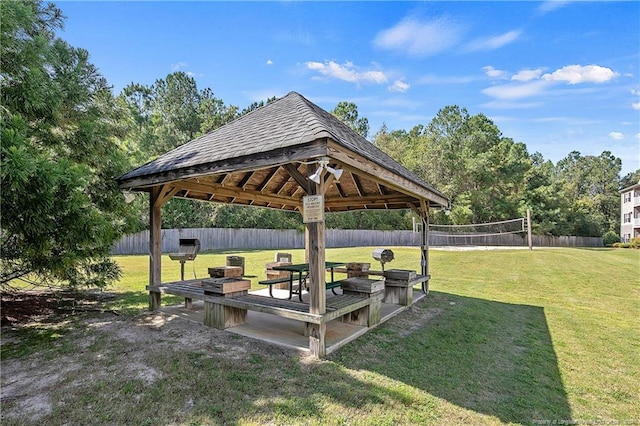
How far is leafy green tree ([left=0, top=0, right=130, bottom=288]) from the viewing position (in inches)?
123

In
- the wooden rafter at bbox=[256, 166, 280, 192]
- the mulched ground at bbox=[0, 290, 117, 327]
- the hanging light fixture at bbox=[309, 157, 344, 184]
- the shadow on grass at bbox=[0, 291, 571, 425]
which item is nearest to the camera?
the shadow on grass at bbox=[0, 291, 571, 425]

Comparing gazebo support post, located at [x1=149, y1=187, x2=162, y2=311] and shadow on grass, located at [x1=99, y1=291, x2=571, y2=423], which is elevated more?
gazebo support post, located at [x1=149, y1=187, x2=162, y2=311]

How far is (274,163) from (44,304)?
5.91 m

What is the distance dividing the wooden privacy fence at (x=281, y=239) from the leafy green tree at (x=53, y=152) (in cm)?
1291

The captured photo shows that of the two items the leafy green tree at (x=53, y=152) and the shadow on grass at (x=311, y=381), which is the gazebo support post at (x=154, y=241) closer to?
the leafy green tree at (x=53, y=152)

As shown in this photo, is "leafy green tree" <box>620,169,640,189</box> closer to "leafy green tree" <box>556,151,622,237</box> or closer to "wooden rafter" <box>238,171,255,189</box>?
"leafy green tree" <box>556,151,622,237</box>

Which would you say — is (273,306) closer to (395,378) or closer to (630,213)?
(395,378)

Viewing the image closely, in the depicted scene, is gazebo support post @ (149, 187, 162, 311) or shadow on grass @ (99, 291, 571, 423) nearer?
shadow on grass @ (99, 291, 571, 423)

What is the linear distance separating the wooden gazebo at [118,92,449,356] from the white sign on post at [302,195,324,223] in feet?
0.04

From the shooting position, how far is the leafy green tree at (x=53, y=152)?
3.12m

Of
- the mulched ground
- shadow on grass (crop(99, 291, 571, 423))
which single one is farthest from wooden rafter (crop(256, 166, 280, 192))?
the mulched ground

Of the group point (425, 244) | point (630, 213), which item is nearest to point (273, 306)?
point (425, 244)

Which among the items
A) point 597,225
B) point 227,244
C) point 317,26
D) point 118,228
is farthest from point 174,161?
point 597,225

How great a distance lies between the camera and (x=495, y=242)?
3014cm
